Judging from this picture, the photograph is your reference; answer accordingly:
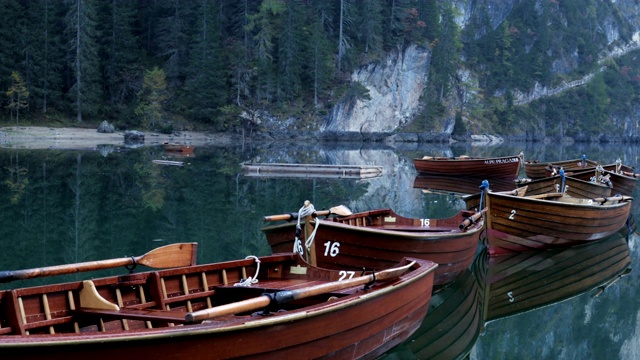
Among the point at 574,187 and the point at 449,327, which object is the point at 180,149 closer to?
the point at 574,187

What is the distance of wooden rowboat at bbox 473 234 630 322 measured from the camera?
1112 cm

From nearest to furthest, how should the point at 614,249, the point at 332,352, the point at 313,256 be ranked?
the point at 332,352, the point at 313,256, the point at 614,249

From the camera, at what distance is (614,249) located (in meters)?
16.0

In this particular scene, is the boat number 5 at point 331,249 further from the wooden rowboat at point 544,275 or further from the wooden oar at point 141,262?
the wooden rowboat at point 544,275

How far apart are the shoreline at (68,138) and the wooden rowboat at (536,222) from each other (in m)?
37.8

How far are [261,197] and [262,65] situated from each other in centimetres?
4682

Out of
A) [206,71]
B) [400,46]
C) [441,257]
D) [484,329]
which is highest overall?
[400,46]

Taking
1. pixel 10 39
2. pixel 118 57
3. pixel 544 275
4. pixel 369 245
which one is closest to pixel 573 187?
pixel 544 275

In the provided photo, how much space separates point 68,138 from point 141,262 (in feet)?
161

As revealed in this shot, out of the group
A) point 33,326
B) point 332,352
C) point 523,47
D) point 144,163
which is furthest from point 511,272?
point 523,47

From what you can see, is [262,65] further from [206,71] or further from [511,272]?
[511,272]

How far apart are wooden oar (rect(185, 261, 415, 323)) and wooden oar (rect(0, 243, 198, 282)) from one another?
7.12 ft

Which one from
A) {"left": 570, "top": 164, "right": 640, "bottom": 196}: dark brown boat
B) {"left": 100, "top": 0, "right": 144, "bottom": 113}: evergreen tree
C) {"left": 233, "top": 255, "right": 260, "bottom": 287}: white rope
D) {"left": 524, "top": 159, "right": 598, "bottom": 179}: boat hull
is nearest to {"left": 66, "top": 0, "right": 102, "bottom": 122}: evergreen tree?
{"left": 100, "top": 0, "right": 144, "bottom": 113}: evergreen tree

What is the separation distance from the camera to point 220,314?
17.8ft
